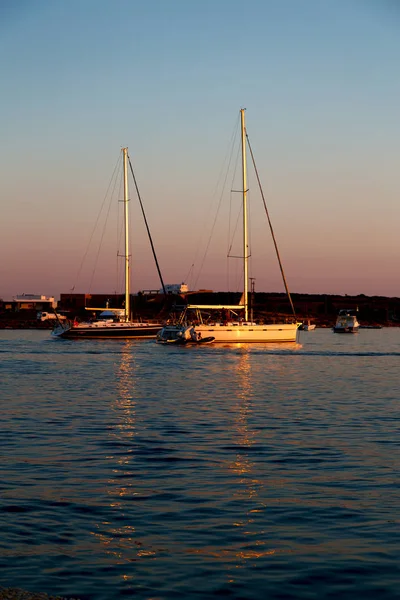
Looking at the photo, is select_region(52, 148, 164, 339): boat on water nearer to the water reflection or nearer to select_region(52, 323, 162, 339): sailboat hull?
select_region(52, 323, 162, 339): sailboat hull

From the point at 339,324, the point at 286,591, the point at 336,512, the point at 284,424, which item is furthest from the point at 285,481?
the point at 339,324

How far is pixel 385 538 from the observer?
37.3ft

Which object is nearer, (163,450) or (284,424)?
(163,450)

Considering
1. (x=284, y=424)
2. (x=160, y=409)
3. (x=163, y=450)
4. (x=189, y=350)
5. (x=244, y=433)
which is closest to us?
(x=163, y=450)

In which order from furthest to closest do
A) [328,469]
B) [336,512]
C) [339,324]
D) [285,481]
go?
[339,324] < [328,469] < [285,481] < [336,512]

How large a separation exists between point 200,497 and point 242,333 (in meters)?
61.5

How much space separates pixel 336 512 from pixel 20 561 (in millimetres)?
4916

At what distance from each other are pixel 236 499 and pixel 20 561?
4.50 metres

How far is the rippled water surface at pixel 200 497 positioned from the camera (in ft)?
32.2

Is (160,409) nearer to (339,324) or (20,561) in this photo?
(20,561)

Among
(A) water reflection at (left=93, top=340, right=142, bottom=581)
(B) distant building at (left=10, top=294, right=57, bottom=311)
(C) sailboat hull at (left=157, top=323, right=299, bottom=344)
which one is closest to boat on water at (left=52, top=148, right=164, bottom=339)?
(C) sailboat hull at (left=157, top=323, right=299, bottom=344)

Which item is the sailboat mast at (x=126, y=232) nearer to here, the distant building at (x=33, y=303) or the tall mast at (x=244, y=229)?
the tall mast at (x=244, y=229)

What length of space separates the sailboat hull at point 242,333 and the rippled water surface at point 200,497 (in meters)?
43.4

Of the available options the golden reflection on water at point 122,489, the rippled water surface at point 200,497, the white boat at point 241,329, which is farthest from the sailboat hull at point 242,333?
the rippled water surface at point 200,497
